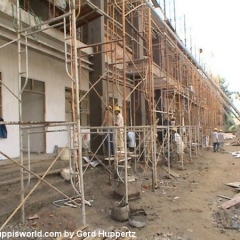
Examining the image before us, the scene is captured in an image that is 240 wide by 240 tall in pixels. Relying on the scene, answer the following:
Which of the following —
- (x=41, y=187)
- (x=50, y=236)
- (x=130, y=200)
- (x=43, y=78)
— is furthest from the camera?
(x=43, y=78)

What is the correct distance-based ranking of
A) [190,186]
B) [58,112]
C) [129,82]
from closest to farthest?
[190,186] < [58,112] < [129,82]

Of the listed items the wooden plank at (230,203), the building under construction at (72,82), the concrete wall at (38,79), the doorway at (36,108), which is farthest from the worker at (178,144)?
the doorway at (36,108)

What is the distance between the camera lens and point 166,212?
6.18 m

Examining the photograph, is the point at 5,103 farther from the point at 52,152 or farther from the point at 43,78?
the point at 52,152

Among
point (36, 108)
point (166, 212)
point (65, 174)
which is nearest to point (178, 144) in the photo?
point (166, 212)

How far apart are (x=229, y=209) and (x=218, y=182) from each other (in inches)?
121

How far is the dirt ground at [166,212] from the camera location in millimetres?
5051

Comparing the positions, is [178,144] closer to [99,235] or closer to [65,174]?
[65,174]

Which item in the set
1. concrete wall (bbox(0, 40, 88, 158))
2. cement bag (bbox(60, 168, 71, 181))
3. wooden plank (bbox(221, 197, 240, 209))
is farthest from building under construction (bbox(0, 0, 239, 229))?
wooden plank (bbox(221, 197, 240, 209))

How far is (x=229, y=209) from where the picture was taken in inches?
256

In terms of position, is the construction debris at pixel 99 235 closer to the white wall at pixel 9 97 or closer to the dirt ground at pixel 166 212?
the dirt ground at pixel 166 212

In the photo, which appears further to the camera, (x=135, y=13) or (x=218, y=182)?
(x=135, y=13)

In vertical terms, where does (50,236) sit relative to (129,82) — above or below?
below

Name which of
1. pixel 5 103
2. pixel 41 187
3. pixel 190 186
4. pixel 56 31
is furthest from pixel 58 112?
pixel 190 186
